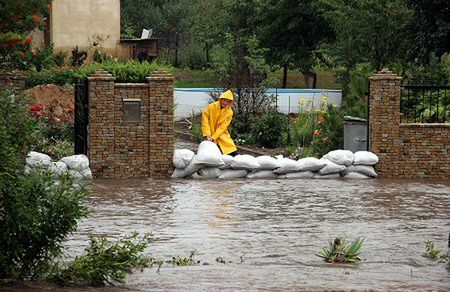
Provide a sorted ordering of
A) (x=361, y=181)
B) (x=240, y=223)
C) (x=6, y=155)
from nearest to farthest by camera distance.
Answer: (x=6, y=155), (x=240, y=223), (x=361, y=181)

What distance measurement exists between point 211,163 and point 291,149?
4953 mm

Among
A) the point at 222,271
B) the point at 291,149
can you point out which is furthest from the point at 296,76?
the point at 222,271

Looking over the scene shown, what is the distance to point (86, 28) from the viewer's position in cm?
4012

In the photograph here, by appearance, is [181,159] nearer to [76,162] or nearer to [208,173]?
[208,173]

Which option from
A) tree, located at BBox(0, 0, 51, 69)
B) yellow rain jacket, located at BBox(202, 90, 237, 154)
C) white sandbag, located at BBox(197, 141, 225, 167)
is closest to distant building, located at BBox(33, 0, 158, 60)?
tree, located at BBox(0, 0, 51, 69)

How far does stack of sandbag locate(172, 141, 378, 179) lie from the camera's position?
19281 millimetres

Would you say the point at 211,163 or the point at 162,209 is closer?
the point at 162,209

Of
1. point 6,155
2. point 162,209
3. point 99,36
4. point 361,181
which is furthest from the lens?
point 99,36

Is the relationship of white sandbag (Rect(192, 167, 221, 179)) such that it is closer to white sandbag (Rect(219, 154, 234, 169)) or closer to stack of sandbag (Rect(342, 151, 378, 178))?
white sandbag (Rect(219, 154, 234, 169))

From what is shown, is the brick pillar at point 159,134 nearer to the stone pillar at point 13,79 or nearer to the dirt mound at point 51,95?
the stone pillar at point 13,79

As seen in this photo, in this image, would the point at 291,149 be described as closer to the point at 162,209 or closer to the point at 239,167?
the point at 239,167

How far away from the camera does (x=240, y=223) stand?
13609 millimetres

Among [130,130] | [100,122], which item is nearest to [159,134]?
[130,130]

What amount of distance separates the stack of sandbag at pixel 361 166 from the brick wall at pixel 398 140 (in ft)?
1.00
